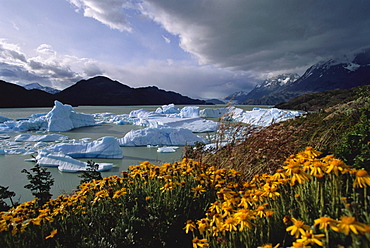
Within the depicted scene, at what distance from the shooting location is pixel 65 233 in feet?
5.72

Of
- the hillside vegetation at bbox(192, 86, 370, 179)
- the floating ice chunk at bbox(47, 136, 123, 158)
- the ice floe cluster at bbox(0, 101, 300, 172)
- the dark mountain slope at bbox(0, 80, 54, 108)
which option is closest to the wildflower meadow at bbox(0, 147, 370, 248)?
the hillside vegetation at bbox(192, 86, 370, 179)

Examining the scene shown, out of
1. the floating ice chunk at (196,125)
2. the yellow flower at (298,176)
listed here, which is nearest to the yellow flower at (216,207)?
the yellow flower at (298,176)

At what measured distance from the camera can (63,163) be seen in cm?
739

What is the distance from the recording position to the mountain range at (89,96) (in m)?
72.9

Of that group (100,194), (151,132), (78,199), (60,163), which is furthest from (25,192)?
(151,132)

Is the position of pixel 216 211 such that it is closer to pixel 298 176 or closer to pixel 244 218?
pixel 244 218

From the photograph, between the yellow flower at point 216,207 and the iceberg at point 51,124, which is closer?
the yellow flower at point 216,207

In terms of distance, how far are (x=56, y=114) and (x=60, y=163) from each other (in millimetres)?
14193

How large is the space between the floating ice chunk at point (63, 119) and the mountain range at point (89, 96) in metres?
67.4

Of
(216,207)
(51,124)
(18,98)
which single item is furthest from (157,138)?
(18,98)

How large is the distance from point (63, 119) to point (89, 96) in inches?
4117

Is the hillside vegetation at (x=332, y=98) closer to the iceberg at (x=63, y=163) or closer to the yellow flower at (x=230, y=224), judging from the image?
the yellow flower at (x=230, y=224)

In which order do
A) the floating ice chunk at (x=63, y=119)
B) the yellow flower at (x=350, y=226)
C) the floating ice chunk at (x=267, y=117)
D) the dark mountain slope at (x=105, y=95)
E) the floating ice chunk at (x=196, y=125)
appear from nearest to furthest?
the yellow flower at (x=350, y=226), the floating ice chunk at (x=267, y=117), the floating ice chunk at (x=196, y=125), the floating ice chunk at (x=63, y=119), the dark mountain slope at (x=105, y=95)

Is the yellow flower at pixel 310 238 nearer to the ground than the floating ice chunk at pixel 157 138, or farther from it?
farther from it
